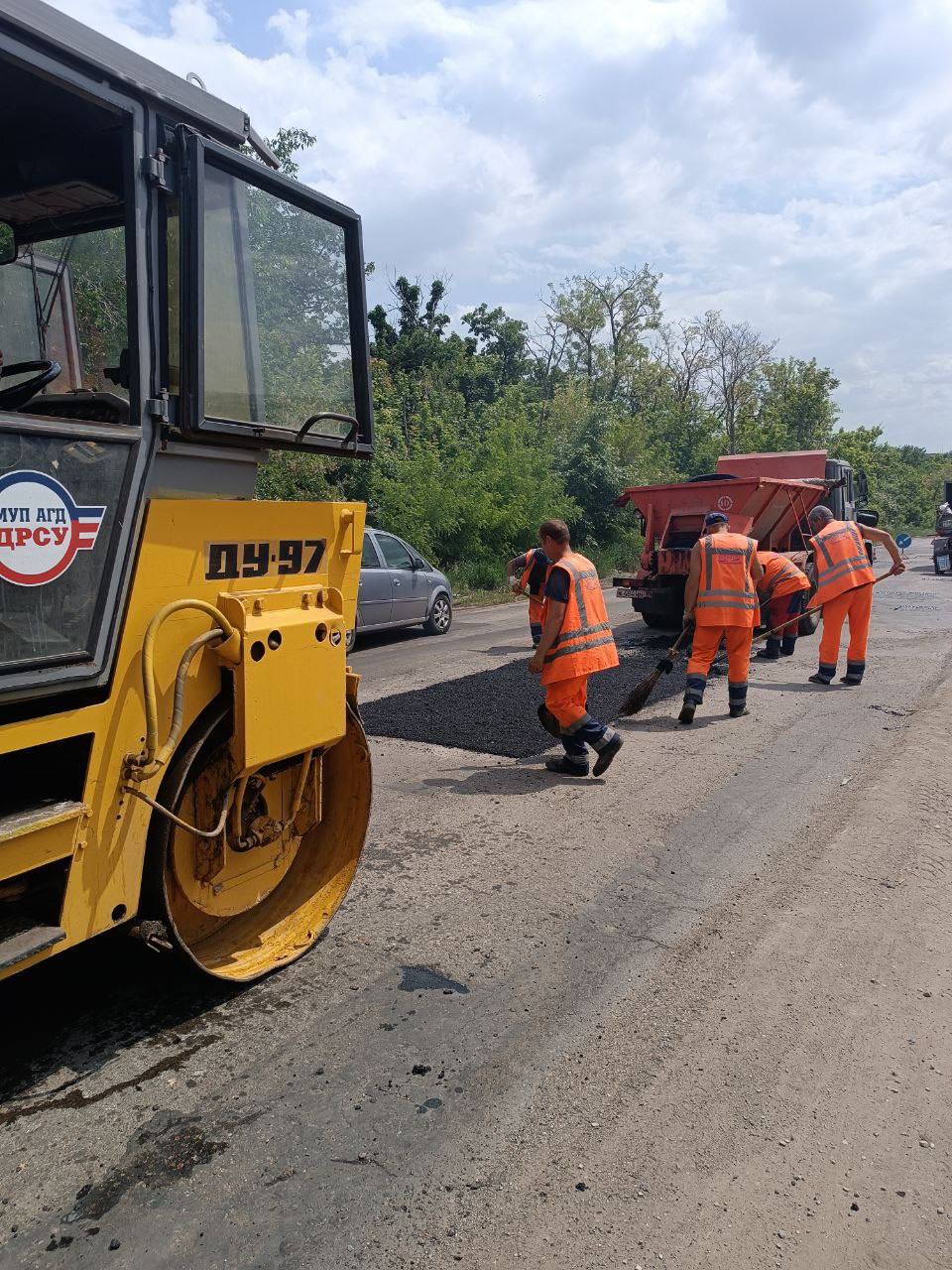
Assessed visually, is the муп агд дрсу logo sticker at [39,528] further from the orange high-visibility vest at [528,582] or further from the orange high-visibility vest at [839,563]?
the orange high-visibility vest at [839,563]

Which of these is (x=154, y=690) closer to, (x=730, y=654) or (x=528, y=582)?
(x=528, y=582)

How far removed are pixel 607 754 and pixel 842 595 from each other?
4.38 meters

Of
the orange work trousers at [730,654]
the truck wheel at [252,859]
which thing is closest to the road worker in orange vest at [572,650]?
the orange work trousers at [730,654]

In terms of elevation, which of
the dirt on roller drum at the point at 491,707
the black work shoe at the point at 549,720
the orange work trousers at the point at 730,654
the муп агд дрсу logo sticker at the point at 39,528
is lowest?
the dirt on roller drum at the point at 491,707

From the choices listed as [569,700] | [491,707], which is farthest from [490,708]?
[569,700]

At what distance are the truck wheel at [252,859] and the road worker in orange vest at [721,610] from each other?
4384 millimetres

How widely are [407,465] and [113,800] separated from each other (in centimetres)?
1596

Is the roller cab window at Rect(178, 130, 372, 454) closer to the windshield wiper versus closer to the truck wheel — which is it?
the windshield wiper

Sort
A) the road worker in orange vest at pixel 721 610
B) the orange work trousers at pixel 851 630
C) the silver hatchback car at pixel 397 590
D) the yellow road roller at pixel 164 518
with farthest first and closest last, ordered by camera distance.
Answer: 1. the silver hatchback car at pixel 397 590
2. the orange work trousers at pixel 851 630
3. the road worker in orange vest at pixel 721 610
4. the yellow road roller at pixel 164 518

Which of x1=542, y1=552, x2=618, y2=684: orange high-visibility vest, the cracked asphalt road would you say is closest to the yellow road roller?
the cracked asphalt road

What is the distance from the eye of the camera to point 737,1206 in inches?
91.5

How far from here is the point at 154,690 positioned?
2635mm

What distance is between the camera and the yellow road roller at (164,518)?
2367mm

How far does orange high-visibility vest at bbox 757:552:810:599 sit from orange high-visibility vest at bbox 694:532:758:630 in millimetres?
2840
